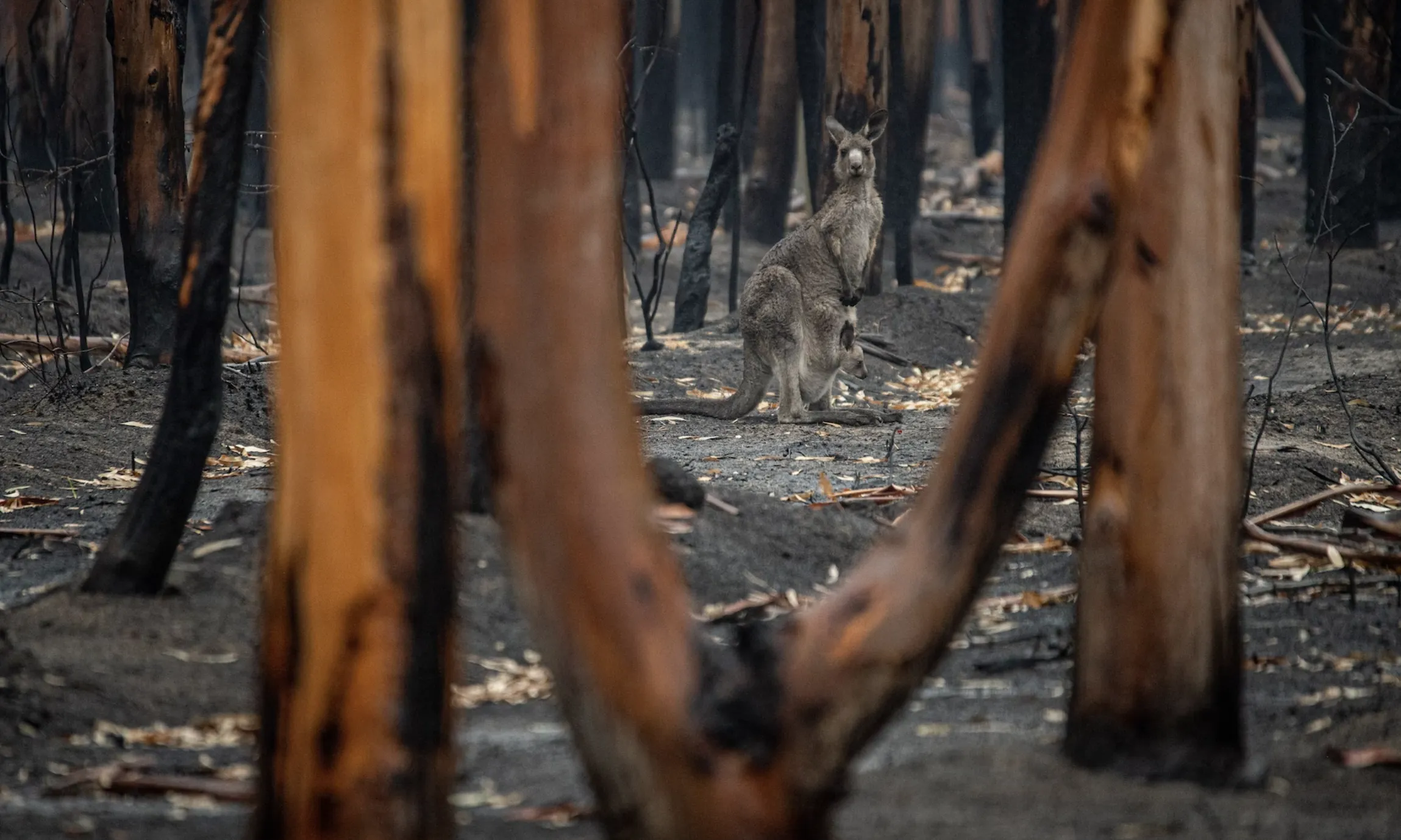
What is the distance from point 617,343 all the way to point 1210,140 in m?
1.35

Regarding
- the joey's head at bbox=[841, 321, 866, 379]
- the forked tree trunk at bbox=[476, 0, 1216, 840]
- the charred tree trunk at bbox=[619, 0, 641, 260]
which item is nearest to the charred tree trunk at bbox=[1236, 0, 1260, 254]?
the joey's head at bbox=[841, 321, 866, 379]

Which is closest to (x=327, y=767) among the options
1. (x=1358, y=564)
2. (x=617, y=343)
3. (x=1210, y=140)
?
(x=617, y=343)

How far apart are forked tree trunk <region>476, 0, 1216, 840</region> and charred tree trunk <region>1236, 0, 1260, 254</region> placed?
11919mm

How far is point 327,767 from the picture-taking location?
220cm

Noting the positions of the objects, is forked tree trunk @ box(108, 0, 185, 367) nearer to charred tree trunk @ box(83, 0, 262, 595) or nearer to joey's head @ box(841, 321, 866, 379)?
joey's head @ box(841, 321, 866, 379)

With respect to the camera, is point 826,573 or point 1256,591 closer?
point 1256,591

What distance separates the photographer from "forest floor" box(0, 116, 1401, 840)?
275cm

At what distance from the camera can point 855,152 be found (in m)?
10.1

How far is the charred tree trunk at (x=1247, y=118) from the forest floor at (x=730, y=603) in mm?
5571

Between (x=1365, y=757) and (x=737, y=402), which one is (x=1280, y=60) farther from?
(x=1365, y=757)

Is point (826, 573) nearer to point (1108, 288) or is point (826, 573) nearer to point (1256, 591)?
point (1256, 591)

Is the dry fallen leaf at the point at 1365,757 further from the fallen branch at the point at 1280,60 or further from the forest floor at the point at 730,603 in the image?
the fallen branch at the point at 1280,60

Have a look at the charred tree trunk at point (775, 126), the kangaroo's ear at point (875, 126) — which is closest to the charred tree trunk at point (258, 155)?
the charred tree trunk at point (775, 126)

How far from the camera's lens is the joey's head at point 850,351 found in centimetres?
969
